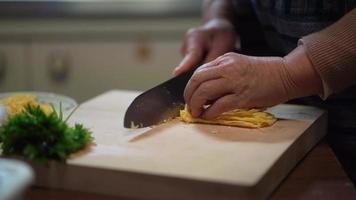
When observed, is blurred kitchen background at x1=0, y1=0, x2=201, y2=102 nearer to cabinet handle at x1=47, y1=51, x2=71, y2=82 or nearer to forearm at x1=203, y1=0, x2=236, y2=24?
cabinet handle at x1=47, y1=51, x2=71, y2=82

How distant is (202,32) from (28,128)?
0.62 m

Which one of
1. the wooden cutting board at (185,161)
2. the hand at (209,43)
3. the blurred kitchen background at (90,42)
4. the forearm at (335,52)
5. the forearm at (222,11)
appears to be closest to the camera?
the wooden cutting board at (185,161)

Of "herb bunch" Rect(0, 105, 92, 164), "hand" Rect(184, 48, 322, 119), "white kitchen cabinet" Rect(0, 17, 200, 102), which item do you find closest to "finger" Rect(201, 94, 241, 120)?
"hand" Rect(184, 48, 322, 119)

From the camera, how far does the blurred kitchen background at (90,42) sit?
72.5 inches

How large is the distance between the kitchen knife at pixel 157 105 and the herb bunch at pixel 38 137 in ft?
0.53

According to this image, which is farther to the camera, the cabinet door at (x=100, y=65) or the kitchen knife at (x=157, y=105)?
the cabinet door at (x=100, y=65)

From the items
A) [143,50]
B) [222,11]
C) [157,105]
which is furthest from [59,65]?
[157,105]

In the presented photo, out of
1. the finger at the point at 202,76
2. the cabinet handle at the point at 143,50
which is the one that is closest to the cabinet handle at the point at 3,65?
the cabinet handle at the point at 143,50

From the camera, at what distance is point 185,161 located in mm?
711

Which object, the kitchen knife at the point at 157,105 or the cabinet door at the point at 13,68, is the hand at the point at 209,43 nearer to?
the kitchen knife at the point at 157,105

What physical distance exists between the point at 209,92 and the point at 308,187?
0.72 ft

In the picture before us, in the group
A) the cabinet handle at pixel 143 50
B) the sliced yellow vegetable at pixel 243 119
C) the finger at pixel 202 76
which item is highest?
the finger at pixel 202 76

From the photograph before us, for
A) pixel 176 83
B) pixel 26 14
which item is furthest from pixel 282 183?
pixel 26 14

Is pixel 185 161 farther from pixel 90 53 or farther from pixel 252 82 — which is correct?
pixel 90 53
